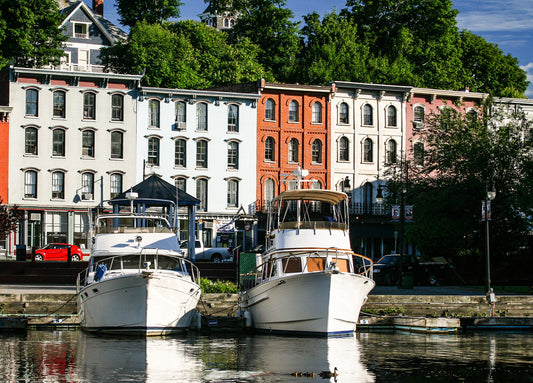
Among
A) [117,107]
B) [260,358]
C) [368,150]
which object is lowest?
[260,358]

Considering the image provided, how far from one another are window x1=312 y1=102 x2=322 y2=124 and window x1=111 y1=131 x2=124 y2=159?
14594 mm

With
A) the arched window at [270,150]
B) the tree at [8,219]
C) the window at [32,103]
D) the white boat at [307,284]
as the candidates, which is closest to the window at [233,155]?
the arched window at [270,150]

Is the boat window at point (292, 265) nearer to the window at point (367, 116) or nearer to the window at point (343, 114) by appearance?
the window at point (343, 114)

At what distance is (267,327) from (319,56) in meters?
55.1

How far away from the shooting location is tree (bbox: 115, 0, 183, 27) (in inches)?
3474

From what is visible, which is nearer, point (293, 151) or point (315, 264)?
point (315, 264)

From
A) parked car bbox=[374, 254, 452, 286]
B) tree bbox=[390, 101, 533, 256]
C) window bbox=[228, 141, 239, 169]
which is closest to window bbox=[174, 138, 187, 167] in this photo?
window bbox=[228, 141, 239, 169]

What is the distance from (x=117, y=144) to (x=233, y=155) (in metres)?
8.50

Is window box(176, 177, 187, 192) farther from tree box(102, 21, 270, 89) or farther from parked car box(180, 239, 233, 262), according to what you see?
tree box(102, 21, 270, 89)

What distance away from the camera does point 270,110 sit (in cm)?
6881

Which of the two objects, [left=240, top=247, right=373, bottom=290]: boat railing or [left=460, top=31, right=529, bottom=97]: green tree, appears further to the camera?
[left=460, top=31, right=529, bottom=97]: green tree

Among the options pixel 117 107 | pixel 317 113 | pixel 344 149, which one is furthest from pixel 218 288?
pixel 344 149

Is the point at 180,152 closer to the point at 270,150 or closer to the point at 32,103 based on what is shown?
the point at 270,150

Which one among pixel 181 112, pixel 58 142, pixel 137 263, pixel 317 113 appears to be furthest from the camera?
pixel 317 113
